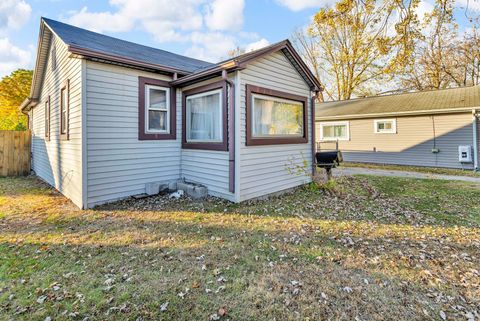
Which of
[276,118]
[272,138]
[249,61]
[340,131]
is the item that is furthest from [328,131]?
[249,61]

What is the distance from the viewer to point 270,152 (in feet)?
21.9

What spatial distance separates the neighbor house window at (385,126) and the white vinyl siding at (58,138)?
13.9m

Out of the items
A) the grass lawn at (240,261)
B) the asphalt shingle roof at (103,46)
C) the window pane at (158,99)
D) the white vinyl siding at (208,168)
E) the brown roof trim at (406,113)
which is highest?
the asphalt shingle roof at (103,46)

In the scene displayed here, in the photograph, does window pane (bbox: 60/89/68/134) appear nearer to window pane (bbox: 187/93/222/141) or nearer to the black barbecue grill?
window pane (bbox: 187/93/222/141)

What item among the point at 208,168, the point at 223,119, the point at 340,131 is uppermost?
the point at 340,131

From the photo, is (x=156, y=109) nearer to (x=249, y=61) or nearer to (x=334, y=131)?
(x=249, y=61)

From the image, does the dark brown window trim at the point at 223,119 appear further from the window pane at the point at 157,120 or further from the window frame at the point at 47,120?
the window frame at the point at 47,120

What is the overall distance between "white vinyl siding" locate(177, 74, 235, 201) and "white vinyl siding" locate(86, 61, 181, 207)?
856 mm

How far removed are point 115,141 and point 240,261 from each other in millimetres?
4353

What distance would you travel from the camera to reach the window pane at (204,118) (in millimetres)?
6367

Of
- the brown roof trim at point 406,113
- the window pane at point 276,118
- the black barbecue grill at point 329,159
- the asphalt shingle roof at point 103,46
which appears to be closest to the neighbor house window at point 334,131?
the brown roof trim at point 406,113

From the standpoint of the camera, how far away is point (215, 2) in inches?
405

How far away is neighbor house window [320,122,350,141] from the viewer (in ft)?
49.8

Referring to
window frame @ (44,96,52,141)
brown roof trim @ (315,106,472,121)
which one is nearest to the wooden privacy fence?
window frame @ (44,96,52,141)
